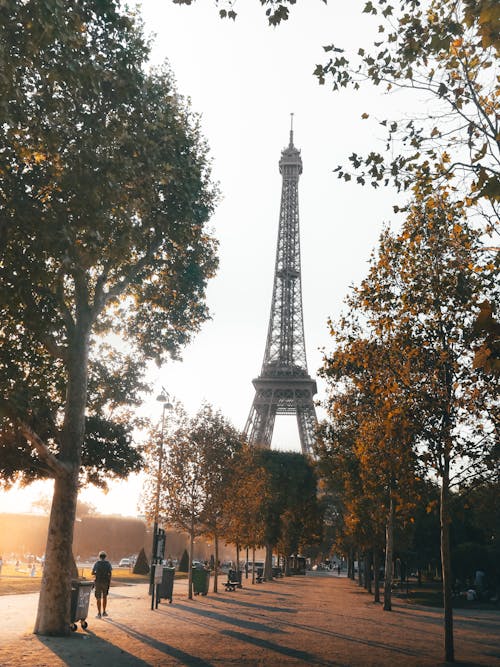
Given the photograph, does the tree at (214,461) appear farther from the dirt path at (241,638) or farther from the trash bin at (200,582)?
the dirt path at (241,638)

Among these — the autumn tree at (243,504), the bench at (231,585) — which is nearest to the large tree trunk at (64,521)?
the autumn tree at (243,504)

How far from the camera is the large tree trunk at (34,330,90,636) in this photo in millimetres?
15812

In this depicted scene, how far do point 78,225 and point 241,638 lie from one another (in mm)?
11468

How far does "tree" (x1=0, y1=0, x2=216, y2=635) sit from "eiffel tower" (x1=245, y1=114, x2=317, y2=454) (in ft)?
186

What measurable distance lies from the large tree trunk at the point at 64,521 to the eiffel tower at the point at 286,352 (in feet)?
199

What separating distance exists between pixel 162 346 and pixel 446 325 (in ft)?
31.5

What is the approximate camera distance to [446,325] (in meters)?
16.4

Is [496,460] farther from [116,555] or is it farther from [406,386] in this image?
[116,555]

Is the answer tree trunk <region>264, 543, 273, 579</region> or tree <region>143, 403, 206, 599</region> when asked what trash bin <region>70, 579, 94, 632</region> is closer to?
tree <region>143, 403, 206, 599</region>

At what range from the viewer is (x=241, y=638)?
57.5 feet

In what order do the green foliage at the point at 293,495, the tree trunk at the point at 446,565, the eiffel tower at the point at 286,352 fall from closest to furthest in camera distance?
1. the tree trunk at the point at 446,565
2. the green foliage at the point at 293,495
3. the eiffel tower at the point at 286,352

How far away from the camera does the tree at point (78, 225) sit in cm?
1191

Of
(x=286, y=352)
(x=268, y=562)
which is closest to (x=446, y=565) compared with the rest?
(x=268, y=562)

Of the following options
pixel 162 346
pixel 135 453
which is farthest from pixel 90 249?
pixel 135 453
